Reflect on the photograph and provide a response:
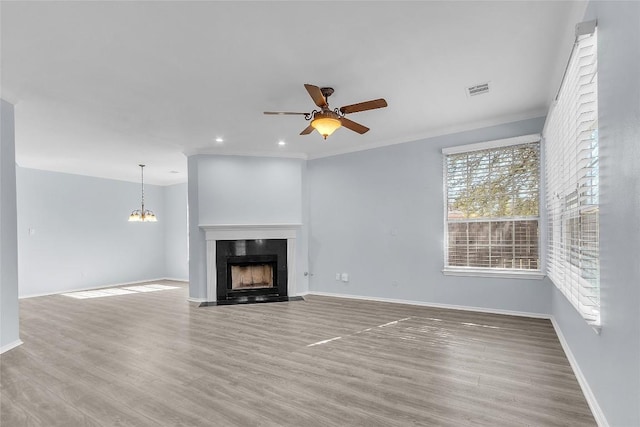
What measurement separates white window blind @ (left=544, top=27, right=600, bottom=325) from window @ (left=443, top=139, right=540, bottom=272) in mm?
1203

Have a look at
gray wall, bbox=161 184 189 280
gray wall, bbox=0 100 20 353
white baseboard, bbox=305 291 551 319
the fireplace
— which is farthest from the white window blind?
gray wall, bbox=161 184 189 280

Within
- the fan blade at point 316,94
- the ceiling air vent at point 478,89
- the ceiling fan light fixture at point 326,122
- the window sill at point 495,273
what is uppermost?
the ceiling air vent at point 478,89

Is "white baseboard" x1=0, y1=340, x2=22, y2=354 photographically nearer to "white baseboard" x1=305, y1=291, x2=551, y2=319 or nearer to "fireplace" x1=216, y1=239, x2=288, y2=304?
"fireplace" x1=216, y1=239, x2=288, y2=304

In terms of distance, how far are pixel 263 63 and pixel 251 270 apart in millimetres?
4481

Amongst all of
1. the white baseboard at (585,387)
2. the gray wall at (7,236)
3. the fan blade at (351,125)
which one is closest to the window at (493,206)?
the white baseboard at (585,387)

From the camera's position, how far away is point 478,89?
387 cm

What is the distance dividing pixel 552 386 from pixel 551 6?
9.24 feet

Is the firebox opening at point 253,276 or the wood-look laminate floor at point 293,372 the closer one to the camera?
the wood-look laminate floor at point 293,372

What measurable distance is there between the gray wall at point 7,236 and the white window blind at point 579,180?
5.21 metres

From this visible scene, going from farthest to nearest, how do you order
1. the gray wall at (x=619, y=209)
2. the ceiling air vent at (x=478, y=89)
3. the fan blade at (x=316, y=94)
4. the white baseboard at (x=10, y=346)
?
the ceiling air vent at (x=478, y=89) < the white baseboard at (x=10, y=346) < the fan blade at (x=316, y=94) < the gray wall at (x=619, y=209)

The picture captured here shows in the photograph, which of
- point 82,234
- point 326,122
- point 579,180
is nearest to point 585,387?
point 579,180

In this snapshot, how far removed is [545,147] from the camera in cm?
444

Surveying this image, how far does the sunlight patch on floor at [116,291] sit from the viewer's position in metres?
7.27

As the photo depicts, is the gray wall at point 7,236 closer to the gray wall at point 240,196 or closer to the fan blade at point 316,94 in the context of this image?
the gray wall at point 240,196
